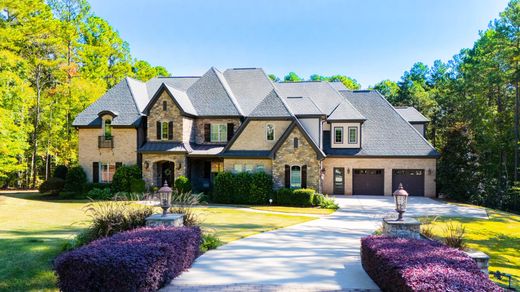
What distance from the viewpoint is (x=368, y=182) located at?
3102cm

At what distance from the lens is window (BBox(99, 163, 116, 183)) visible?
29.9 m

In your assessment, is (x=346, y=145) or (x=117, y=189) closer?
(x=117, y=189)

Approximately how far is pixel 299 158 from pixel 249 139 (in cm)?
408

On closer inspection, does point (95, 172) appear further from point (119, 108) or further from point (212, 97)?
point (212, 97)

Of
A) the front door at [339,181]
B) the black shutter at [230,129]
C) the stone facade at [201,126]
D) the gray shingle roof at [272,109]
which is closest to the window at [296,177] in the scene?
the gray shingle roof at [272,109]

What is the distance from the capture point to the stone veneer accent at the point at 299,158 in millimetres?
A: 26094

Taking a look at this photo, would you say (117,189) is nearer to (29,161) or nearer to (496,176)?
(29,161)

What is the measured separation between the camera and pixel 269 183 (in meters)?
26.1

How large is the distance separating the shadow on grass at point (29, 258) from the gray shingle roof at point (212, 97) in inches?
728

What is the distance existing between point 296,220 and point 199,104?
15.9m

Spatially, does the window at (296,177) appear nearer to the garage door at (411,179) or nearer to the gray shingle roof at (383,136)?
the gray shingle roof at (383,136)

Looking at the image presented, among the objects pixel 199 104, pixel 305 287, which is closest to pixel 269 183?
pixel 199 104

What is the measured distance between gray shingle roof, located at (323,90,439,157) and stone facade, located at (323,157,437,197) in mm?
543

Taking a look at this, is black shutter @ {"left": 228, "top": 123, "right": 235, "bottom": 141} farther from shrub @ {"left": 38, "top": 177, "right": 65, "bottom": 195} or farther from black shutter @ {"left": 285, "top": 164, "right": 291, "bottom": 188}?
shrub @ {"left": 38, "top": 177, "right": 65, "bottom": 195}
